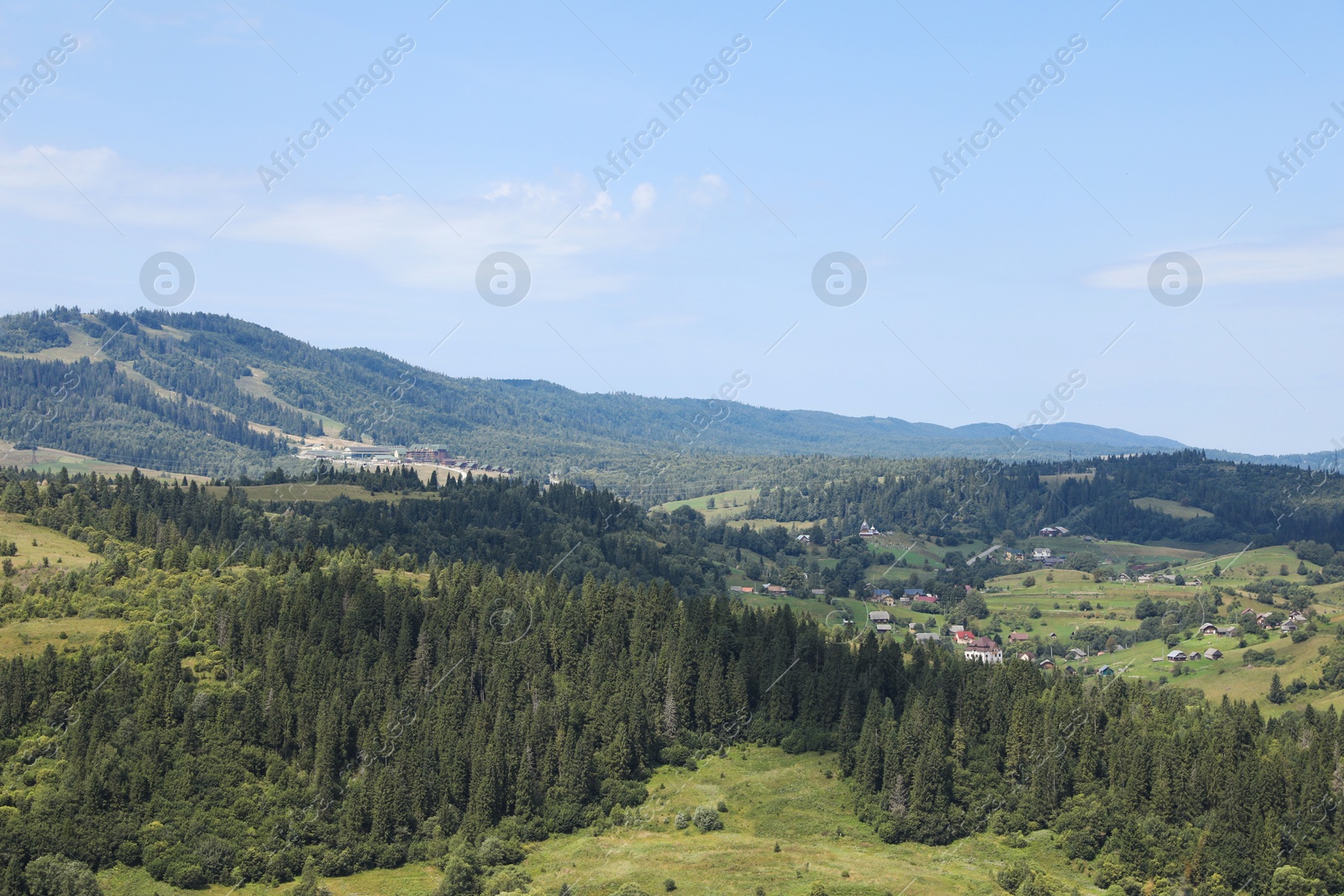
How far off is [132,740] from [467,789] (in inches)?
1282

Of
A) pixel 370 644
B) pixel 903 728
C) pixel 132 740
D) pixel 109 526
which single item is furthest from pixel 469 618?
pixel 109 526

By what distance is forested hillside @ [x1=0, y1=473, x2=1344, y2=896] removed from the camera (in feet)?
326

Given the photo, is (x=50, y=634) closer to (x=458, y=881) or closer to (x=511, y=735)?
(x=511, y=735)

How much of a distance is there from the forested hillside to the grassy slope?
2395 mm

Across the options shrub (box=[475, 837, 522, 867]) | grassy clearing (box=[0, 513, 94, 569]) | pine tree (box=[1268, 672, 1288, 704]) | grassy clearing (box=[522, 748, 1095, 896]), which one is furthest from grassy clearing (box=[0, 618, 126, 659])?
pine tree (box=[1268, 672, 1288, 704])

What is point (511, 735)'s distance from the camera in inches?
4550

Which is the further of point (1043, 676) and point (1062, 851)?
point (1043, 676)

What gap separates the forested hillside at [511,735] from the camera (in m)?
99.3

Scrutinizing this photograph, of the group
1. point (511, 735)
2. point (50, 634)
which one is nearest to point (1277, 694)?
point (511, 735)

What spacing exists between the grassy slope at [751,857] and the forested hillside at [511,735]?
2.39m

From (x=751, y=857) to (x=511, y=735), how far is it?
2983 cm

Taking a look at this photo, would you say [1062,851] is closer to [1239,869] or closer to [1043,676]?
[1239,869]

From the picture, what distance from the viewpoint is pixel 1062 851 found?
10031cm

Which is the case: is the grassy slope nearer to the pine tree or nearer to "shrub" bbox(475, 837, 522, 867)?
"shrub" bbox(475, 837, 522, 867)
